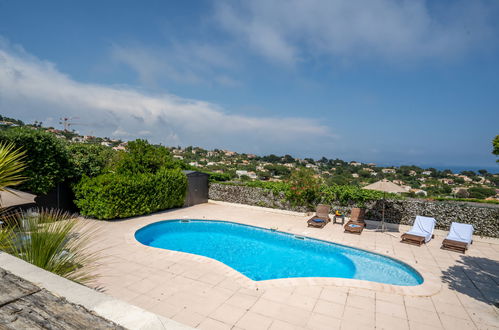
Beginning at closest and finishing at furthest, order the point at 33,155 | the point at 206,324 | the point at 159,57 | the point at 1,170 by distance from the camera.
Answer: the point at 1,170 → the point at 206,324 → the point at 33,155 → the point at 159,57

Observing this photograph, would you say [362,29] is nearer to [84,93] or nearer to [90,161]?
[90,161]

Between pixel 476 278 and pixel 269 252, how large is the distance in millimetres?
6243

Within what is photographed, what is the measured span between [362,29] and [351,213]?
9.33 metres

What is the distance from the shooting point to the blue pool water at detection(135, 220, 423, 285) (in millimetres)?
7879

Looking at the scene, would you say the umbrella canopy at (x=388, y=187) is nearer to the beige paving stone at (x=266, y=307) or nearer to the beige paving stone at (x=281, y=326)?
the beige paving stone at (x=266, y=307)

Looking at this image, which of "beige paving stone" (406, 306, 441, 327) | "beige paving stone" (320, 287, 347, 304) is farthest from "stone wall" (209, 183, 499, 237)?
"beige paving stone" (320, 287, 347, 304)

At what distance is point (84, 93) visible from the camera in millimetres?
17078

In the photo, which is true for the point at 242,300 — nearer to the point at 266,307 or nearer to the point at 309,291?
the point at 266,307

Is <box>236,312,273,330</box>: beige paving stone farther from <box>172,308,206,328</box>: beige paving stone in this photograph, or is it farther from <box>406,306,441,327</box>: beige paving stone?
<box>406,306,441,327</box>: beige paving stone


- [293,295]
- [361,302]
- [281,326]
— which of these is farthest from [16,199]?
[361,302]

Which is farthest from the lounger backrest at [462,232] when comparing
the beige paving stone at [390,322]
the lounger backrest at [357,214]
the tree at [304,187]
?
the beige paving stone at [390,322]

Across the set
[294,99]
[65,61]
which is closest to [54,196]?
[65,61]

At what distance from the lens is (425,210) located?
11.9m

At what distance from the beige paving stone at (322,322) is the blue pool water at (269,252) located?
285cm
